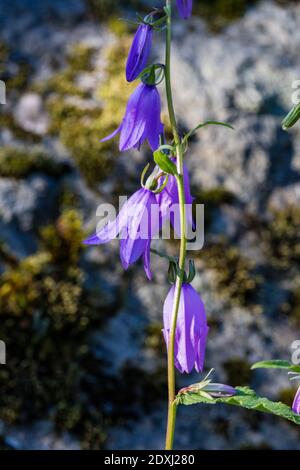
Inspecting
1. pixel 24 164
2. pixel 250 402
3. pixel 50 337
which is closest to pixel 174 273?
pixel 250 402

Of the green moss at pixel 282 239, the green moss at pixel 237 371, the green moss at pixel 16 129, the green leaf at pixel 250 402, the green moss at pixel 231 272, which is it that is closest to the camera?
the green leaf at pixel 250 402

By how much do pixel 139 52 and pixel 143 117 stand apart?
5.5 inches

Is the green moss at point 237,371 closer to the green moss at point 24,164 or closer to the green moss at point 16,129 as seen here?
the green moss at point 24,164

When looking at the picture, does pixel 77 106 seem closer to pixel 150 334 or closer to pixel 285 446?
pixel 150 334

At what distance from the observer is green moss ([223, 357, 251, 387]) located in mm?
2982

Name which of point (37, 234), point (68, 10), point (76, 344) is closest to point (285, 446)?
point (76, 344)

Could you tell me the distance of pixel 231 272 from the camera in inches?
127

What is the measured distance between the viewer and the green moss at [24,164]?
3270 mm

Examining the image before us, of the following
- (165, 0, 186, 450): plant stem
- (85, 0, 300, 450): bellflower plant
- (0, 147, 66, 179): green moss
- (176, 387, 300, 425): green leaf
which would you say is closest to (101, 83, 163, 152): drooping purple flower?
(85, 0, 300, 450): bellflower plant

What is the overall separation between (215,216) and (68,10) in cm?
172

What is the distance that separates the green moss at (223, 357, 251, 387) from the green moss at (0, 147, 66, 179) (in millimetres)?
1222

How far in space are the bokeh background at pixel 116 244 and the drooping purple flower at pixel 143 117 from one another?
5.10 ft

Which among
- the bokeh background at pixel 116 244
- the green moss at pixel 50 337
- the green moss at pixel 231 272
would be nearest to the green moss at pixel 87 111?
the bokeh background at pixel 116 244

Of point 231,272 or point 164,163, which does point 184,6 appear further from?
point 231,272
